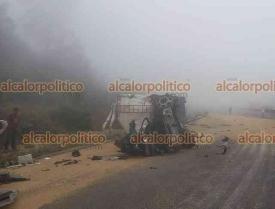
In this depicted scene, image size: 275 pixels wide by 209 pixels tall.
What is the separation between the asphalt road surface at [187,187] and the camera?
9305 millimetres

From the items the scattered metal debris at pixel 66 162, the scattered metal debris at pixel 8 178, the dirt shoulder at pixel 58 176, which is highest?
the scattered metal debris at pixel 8 178

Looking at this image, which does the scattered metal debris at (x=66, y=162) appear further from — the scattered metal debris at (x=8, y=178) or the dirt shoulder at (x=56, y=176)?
the scattered metal debris at (x=8, y=178)

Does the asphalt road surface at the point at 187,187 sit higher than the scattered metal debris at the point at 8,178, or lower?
lower

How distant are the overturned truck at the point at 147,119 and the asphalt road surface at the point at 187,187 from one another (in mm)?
1143

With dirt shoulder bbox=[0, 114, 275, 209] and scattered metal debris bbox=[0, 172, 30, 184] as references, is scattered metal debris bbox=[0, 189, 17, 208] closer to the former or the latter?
dirt shoulder bbox=[0, 114, 275, 209]

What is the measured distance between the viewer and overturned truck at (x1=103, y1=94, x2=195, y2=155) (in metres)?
17.1

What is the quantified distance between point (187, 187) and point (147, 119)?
7.59 metres

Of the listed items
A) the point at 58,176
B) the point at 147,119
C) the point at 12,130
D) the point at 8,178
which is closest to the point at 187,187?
the point at 58,176

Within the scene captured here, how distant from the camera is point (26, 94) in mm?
28094

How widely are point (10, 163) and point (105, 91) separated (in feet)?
69.5

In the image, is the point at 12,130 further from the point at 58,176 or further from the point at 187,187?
the point at 187,187

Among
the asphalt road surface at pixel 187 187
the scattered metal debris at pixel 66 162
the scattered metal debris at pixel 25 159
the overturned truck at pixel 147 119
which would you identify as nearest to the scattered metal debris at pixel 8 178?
the asphalt road surface at pixel 187 187

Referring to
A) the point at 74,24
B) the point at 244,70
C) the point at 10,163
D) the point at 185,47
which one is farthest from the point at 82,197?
the point at 244,70

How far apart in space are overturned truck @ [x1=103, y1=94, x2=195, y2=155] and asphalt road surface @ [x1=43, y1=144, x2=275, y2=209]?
1.14 meters
